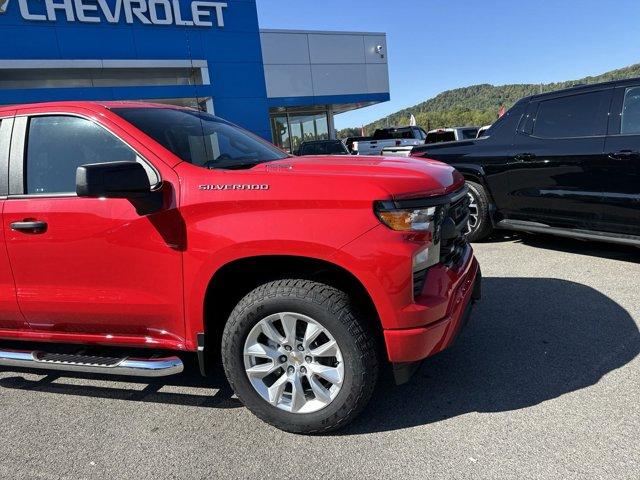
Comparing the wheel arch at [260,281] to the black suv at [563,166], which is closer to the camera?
the wheel arch at [260,281]

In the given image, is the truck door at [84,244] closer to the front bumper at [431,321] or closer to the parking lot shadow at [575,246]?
the front bumper at [431,321]

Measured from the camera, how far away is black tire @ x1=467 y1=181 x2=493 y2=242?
587 cm

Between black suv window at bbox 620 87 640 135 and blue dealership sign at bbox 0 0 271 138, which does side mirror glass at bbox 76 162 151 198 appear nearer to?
black suv window at bbox 620 87 640 135

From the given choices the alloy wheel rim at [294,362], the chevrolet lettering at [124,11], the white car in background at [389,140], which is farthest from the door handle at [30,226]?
the white car in background at [389,140]

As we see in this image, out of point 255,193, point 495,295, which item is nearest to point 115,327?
point 255,193

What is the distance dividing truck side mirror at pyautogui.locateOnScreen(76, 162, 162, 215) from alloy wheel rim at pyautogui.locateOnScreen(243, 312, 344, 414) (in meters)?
0.89

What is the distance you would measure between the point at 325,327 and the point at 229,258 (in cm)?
62

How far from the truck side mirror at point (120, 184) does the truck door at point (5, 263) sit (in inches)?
36.7

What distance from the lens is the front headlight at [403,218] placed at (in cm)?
233

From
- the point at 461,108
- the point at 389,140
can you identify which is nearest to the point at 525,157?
the point at 389,140

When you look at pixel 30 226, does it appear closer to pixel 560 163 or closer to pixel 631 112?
pixel 560 163

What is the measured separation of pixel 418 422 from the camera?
2641mm

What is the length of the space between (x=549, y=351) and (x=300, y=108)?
72.5 feet

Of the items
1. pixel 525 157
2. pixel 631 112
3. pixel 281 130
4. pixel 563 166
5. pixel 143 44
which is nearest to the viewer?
pixel 631 112
